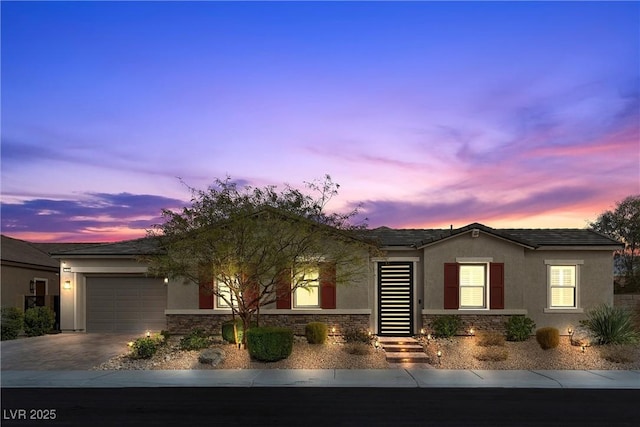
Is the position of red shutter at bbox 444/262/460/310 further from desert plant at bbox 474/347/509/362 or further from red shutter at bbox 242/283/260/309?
red shutter at bbox 242/283/260/309

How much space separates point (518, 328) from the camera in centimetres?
1833

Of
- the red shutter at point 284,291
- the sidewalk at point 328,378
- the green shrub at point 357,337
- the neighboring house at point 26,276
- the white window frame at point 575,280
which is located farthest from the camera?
the neighboring house at point 26,276

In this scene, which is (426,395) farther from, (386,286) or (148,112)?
(148,112)

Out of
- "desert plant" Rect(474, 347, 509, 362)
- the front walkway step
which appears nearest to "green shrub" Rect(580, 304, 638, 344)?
"desert plant" Rect(474, 347, 509, 362)

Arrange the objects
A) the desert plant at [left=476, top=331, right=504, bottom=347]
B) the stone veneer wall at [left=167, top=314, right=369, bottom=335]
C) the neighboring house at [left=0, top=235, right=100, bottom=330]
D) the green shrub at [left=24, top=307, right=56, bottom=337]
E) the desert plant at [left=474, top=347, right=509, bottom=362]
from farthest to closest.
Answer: the neighboring house at [left=0, top=235, right=100, bottom=330], the green shrub at [left=24, top=307, right=56, bottom=337], the stone veneer wall at [left=167, top=314, right=369, bottom=335], the desert plant at [left=476, top=331, right=504, bottom=347], the desert plant at [left=474, top=347, right=509, bottom=362]

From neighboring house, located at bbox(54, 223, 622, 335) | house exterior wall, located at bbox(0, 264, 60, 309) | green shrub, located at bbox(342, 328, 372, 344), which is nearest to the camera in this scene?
green shrub, located at bbox(342, 328, 372, 344)

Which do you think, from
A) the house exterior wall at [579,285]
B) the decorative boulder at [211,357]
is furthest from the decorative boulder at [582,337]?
the decorative boulder at [211,357]

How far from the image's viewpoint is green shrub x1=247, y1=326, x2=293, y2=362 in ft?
48.2

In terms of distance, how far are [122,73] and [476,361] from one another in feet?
45.6

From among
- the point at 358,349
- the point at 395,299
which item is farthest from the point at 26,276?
the point at 358,349

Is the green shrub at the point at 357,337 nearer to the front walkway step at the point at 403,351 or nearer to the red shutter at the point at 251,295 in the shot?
the front walkway step at the point at 403,351

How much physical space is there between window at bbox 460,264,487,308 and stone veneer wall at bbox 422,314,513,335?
0.45 meters

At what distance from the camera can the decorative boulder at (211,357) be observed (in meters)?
14.5

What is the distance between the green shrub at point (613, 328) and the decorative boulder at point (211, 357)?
449 inches
